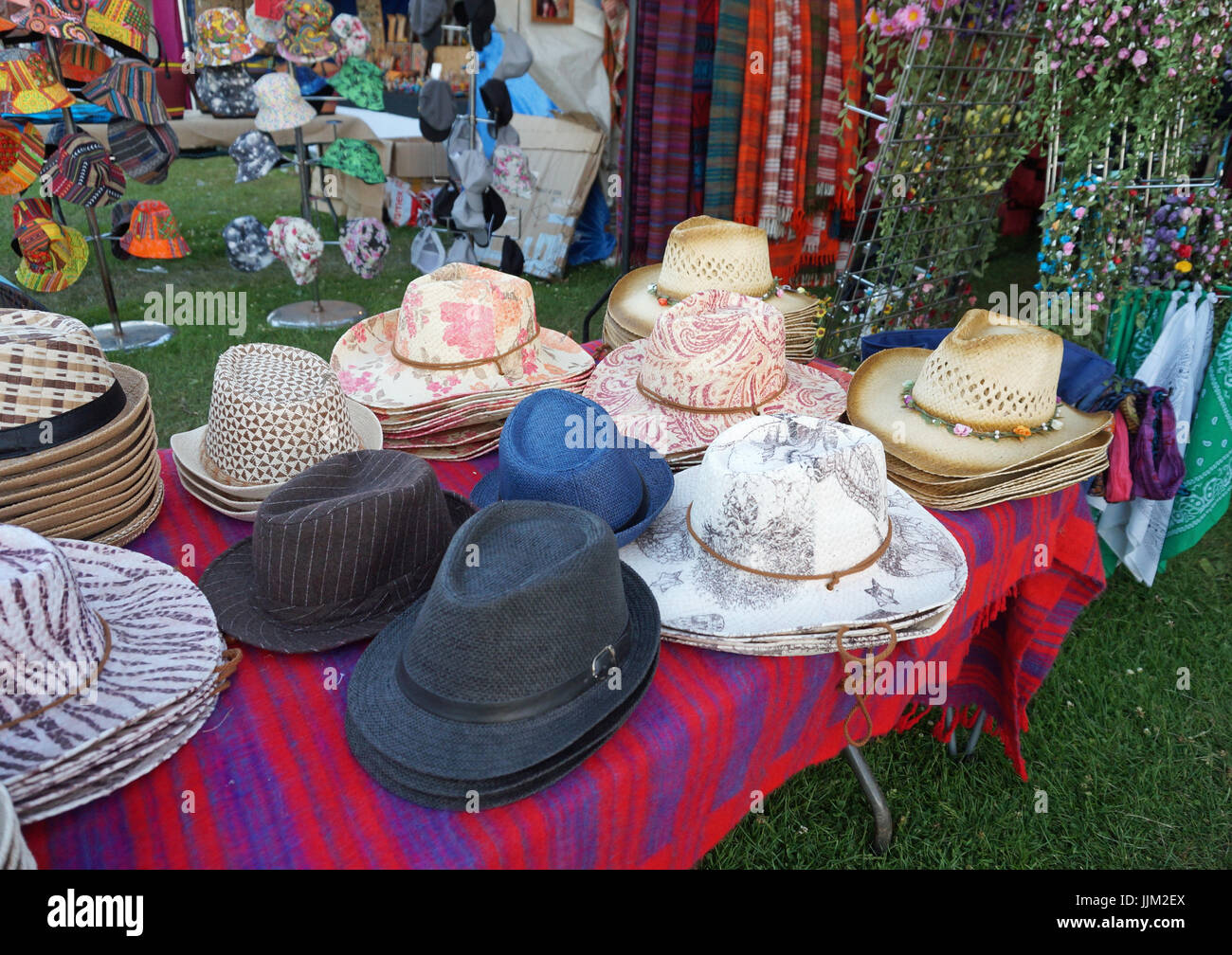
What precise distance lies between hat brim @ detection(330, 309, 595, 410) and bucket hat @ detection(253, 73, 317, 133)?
3595 millimetres

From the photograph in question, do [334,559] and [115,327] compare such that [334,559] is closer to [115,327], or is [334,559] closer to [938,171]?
[938,171]

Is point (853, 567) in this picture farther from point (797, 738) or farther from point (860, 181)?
point (860, 181)

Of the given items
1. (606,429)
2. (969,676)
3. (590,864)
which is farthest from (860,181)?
(590,864)

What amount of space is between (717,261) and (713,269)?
0.10 ft

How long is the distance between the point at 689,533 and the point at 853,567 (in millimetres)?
355

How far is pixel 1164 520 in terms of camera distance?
3.65 meters

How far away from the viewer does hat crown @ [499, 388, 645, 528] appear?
A: 1688 mm

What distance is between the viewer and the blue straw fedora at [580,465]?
1689mm

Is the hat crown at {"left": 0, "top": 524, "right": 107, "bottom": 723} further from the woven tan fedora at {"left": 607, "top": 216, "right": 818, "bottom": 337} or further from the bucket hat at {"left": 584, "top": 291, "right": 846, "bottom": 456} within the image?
the woven tan fedora at {"left": 607, "top": 216, "right": 818, "bottom": 337}

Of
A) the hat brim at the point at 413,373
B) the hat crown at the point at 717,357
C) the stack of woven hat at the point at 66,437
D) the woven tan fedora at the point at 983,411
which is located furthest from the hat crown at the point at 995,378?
the stack of woven hat at the point at 66,437

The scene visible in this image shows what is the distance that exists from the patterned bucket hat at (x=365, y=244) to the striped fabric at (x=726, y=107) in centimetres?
258

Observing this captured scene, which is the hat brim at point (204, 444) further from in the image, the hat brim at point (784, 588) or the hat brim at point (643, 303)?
the hat brim at point (643, 303)

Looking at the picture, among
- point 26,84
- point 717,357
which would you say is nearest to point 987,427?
point 717,357

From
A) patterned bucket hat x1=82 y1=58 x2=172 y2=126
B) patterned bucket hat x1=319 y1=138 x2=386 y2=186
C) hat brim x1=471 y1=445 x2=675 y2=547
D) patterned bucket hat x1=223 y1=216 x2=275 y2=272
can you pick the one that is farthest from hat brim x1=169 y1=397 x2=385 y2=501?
patterned bucket hat x1=223 y1=216 x2=275 y2=272
